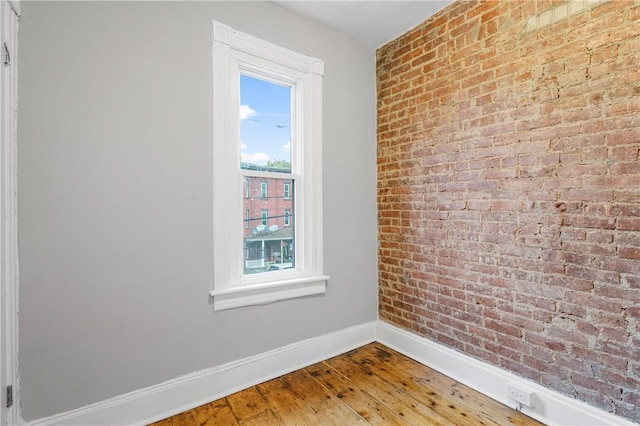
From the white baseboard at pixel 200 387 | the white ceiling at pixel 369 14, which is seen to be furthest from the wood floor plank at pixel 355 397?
the white ceiling at pixel 369 14

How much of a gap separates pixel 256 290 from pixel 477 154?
194cm

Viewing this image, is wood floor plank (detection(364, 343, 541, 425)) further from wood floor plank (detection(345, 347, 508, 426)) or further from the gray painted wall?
the gray painted wall

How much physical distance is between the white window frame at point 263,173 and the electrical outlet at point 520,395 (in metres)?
1.49

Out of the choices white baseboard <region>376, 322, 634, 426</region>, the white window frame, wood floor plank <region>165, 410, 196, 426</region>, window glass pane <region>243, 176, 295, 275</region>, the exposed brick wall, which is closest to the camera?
the exposed brick wall

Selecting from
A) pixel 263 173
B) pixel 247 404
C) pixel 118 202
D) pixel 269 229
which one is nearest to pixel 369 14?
pixel 263 173

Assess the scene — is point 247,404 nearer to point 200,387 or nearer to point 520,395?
Result: point 200,387

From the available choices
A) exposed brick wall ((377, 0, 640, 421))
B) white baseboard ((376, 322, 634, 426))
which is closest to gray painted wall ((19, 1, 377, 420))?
white baseboard ((376, 322, 634, 426))

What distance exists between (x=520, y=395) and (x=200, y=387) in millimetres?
2099

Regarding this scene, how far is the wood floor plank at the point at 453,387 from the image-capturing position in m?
1.90

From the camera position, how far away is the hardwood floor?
188cm

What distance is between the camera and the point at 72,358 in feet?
5.56

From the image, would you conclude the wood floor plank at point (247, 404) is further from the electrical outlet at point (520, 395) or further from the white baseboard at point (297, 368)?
the electrical outlet at point (520, 395)

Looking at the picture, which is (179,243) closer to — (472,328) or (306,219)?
(306,219)

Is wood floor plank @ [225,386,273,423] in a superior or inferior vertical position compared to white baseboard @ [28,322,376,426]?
inferior
